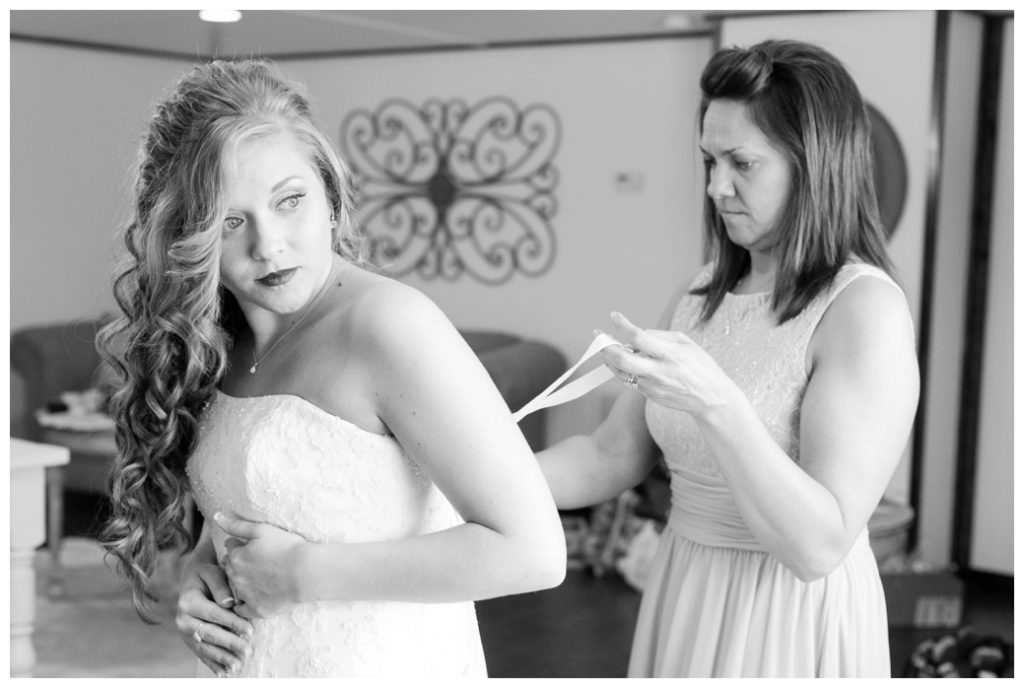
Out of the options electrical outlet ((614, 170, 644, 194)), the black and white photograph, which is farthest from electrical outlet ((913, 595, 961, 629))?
electrical outlet ((614, 170, 644, 194))

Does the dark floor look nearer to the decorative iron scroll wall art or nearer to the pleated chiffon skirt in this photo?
the decorative iron scroll wall art

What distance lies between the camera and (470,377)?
135 cm

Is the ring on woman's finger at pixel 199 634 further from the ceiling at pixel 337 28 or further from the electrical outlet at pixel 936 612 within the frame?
the ceiling at pixel 337 28

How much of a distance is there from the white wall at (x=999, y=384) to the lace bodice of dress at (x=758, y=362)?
349 centimetres

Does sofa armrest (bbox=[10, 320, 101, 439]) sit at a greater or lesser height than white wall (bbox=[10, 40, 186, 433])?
lesser

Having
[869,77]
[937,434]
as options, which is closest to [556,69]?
[869,77]

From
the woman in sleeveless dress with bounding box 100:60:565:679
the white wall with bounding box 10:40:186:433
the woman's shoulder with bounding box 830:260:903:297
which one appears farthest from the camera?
the white wall with bounding box 10:40:186:433

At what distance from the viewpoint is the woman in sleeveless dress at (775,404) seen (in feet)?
5.41

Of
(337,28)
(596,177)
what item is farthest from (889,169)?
(337,28)

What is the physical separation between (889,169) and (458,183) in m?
2.52

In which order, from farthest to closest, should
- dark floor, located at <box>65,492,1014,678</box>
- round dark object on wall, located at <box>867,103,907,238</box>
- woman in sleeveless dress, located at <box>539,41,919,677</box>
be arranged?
1. round dark object on wall, located at <box>867,103,907,238</box>
2. dark floor, located at <box>65,492,1014,678</box>
3. woman in sleeveless dress, located at <box>539,41,919,677</box>

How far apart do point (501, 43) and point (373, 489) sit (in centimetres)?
533

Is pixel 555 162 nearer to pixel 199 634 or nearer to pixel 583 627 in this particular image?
pixel 583 627

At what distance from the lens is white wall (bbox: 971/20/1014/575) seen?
198 inches
